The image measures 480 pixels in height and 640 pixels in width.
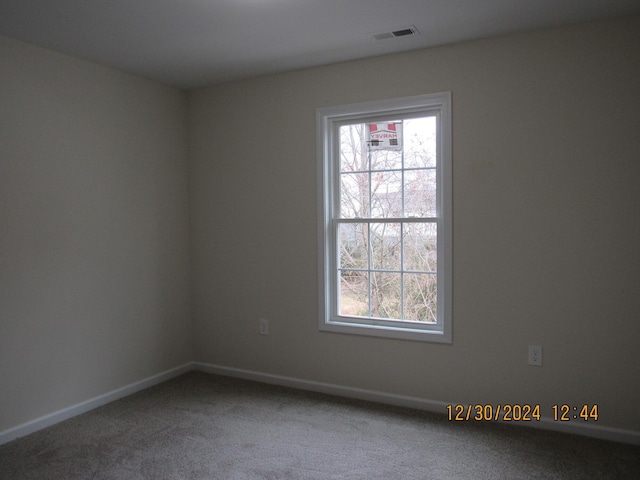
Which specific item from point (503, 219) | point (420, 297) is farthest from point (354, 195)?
point (503, 219)

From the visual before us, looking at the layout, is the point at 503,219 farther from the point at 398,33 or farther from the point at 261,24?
the point at 261,24

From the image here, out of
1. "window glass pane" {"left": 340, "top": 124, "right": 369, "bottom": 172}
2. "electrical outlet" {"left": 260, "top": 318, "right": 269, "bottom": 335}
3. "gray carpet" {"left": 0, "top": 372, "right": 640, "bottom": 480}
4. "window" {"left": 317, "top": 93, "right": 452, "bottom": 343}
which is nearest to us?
"gray carpet" {"left": 0, "top": 372, "right": 640, "bottom": 480}

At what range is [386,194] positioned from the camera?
3.41 meters

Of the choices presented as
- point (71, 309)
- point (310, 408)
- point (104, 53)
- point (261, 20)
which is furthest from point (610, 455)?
point (104, 53)

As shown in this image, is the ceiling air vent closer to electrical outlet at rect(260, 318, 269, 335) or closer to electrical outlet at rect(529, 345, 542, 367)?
electrical outlet at rect(529, 345, 542, 367)

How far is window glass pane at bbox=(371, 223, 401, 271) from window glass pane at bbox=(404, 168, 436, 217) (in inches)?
6.4

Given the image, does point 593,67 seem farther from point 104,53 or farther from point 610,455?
point 104,53

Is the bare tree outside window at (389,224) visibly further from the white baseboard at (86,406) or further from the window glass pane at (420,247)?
the white baseboard at (86,406)

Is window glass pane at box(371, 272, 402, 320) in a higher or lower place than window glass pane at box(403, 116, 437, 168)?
lower

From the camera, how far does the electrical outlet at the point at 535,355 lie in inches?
114

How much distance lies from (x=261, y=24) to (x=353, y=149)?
1.14 m

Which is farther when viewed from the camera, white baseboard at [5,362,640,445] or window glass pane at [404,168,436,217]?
window glass pane at [404,168,436,217]

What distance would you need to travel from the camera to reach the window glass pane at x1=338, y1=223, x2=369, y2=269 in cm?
351

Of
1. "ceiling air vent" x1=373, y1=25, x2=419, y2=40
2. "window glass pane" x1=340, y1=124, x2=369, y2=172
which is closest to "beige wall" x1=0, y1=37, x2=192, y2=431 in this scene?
"window glass pane" x1=340, y1=124, x2=369, y2=172
